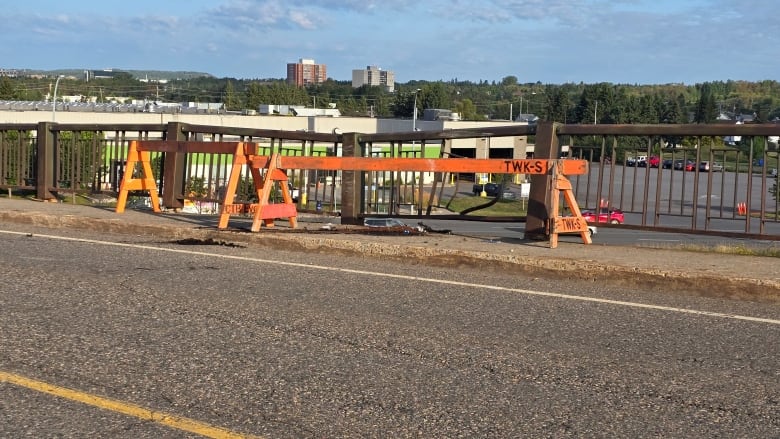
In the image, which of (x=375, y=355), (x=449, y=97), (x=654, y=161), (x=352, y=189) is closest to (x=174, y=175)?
(x=352, y=189)

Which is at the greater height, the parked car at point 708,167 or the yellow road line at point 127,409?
the parked car at point 708,167

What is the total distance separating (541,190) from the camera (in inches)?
406

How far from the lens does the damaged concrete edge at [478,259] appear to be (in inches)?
311

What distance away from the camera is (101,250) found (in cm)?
1026

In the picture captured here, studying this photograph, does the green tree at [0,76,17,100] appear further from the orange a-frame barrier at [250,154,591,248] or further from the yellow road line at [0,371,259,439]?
the yellow road line at [0,371,259,439]

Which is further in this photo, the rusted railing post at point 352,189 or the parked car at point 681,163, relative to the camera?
the rusted railing post at point 352,189

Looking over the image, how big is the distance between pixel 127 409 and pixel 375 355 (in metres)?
1.72

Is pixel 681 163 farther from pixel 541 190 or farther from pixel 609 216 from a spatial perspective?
pixel 541 190

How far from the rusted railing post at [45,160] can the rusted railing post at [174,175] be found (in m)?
3.04

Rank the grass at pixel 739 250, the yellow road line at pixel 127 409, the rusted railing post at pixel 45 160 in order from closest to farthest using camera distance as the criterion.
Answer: the yellow road line at pixel 127 409, the grass at pixel 739 250, the rusted railing post at pixel 45 160

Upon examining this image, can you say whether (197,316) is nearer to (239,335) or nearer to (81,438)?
(239,335)

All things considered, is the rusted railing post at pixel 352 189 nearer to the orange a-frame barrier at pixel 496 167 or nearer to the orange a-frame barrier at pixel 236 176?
the orange a-frame barrier at pixel 236 176

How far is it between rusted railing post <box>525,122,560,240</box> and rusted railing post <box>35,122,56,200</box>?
9.36 m

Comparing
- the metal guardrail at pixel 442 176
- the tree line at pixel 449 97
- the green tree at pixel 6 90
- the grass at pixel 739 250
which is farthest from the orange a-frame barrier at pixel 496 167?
the green tree at pixel 6 90
